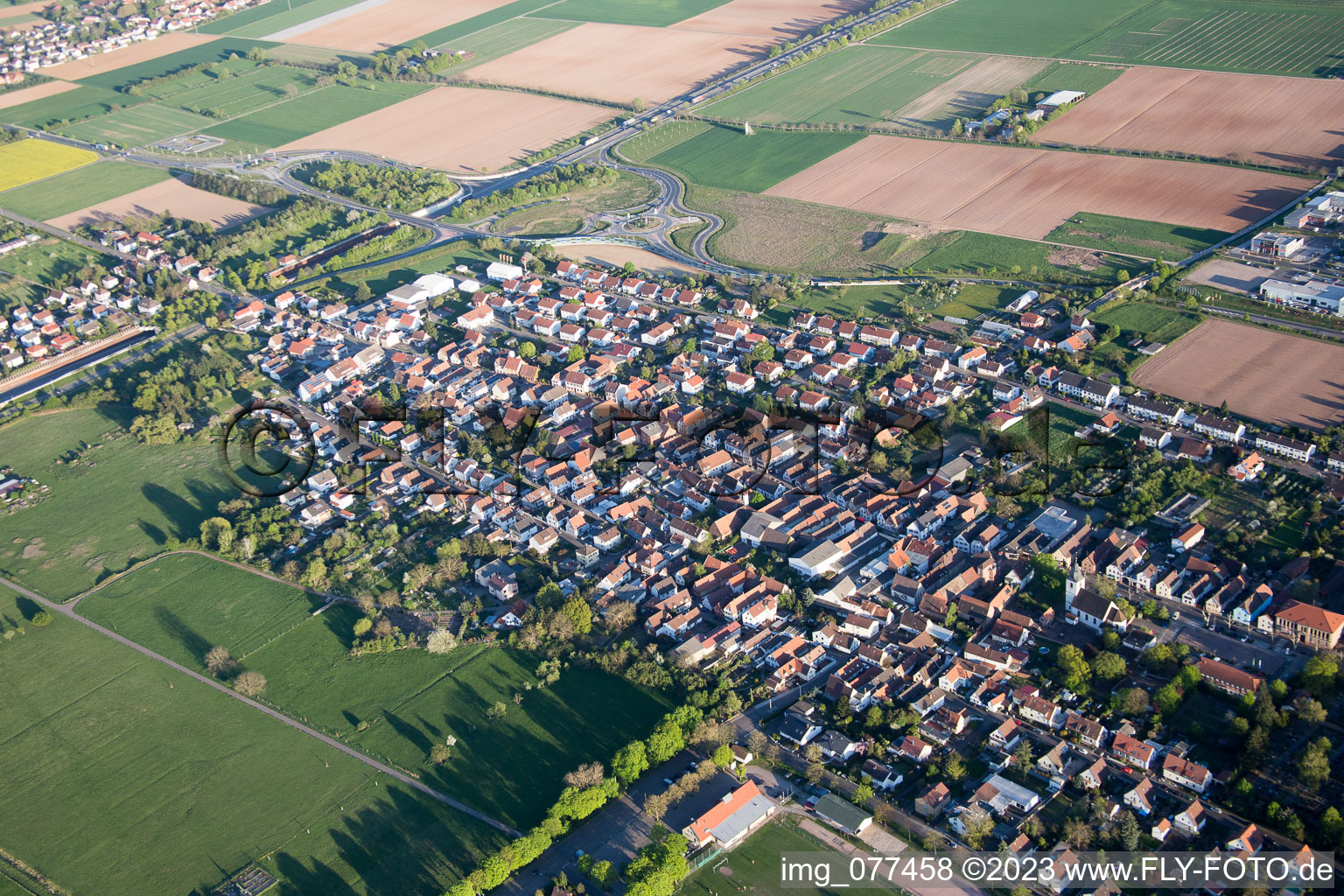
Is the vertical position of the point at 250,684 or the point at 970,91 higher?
the point at 970,91

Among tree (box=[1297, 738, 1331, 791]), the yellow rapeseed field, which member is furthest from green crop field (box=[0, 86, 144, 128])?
tree (box=[1297, 738, 1331, 791])

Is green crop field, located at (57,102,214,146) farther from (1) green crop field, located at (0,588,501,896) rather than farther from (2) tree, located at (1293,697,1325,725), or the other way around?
(2) tree, located at (1293,697,1325,725)

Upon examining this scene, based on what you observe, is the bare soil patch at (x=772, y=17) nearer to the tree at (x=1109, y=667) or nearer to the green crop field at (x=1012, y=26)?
the green crop field at (x=1012, y=26)

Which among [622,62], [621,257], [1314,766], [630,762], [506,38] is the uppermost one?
[506,38]

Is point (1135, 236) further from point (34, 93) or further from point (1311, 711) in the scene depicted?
point (34, 93)

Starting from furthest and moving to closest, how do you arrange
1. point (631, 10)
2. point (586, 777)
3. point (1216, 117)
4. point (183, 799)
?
point (631, 10), point (1216, 117), point (183, 799), point (586, 777)

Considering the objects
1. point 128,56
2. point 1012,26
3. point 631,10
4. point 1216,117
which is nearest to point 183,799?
point 1216,117

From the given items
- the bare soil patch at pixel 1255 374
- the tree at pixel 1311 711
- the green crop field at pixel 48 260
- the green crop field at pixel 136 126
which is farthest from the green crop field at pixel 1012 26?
the tree at pixel 1311 711
